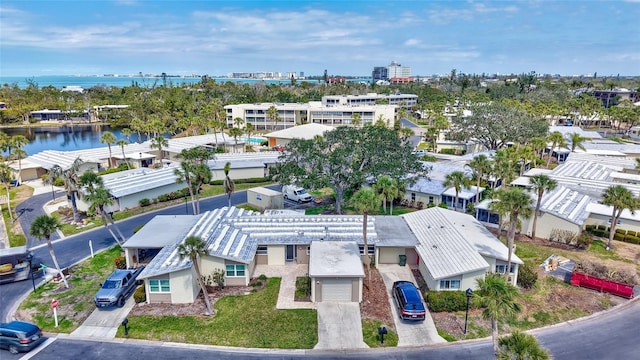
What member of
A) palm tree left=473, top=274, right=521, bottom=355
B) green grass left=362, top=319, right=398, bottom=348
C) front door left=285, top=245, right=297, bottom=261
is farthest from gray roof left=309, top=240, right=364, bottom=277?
palm tree left=473, top=274, right=521, bottom=355

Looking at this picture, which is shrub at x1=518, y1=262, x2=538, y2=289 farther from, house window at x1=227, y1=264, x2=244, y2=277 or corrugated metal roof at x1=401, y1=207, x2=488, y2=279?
house window at x1=227, y1=264, x2=244, y2=277

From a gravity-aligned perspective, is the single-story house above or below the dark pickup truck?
above

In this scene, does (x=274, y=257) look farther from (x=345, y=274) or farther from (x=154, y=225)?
(x=154, y=225)

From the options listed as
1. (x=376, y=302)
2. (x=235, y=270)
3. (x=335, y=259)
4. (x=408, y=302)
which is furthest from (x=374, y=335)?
(x=235, y=270)

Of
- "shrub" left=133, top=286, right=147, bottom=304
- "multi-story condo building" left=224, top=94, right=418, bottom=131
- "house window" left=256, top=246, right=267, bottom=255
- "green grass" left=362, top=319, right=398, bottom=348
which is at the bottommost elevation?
"green grass" left=362, top=319, right=398, bottom=348

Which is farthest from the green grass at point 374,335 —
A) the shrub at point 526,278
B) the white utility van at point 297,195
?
the white utility van at point 297,195

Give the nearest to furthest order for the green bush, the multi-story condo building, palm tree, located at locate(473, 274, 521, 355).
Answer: palm tree, located at locate(473, 274, 521, 355), the green bush, the multi-story condo building
